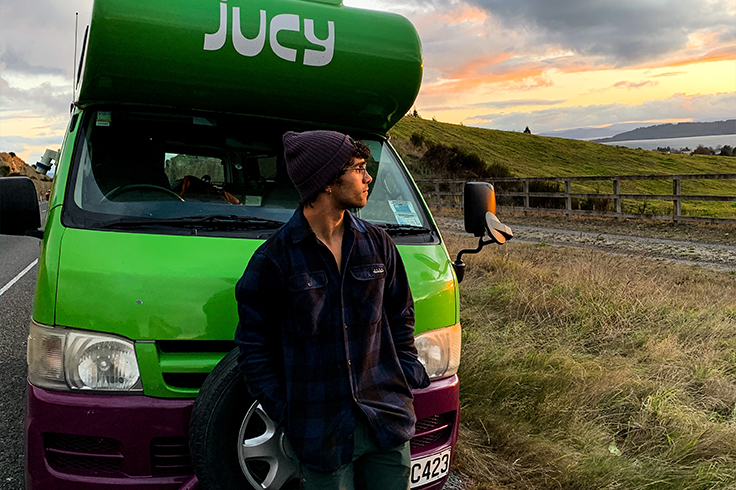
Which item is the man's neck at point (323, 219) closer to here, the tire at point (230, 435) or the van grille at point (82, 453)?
the tire at point (230, 435)

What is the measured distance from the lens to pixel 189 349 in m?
2.13

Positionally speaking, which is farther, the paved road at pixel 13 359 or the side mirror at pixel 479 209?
the paved road at pixel 13 359

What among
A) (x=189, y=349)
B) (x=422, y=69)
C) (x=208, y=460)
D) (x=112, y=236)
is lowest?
(x=208, y=460)

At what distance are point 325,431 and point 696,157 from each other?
228ft

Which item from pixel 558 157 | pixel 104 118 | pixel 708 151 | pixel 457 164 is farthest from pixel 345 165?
pixel 708 151

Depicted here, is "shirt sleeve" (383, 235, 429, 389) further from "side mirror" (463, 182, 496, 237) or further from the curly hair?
"side mirror" (463, 182, 496, 237)

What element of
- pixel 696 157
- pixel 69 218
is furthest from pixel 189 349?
pixel 696 157

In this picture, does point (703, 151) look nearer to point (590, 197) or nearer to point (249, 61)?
point (590, 197)

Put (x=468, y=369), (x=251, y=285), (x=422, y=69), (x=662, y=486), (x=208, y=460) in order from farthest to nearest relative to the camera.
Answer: (x=468, y=369), (x=422, y=69), (x=662, y=486), (x=208, y=460), (x=251, y=285)

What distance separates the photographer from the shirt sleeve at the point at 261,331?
5.76 feet

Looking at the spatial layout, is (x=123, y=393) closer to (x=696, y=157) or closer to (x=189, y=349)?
(x=189, y=349)

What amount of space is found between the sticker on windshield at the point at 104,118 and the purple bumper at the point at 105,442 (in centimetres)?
150

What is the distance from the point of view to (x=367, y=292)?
186cm

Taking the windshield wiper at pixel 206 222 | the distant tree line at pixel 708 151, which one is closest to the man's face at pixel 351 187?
the windshield wiper at pixel 206 222
